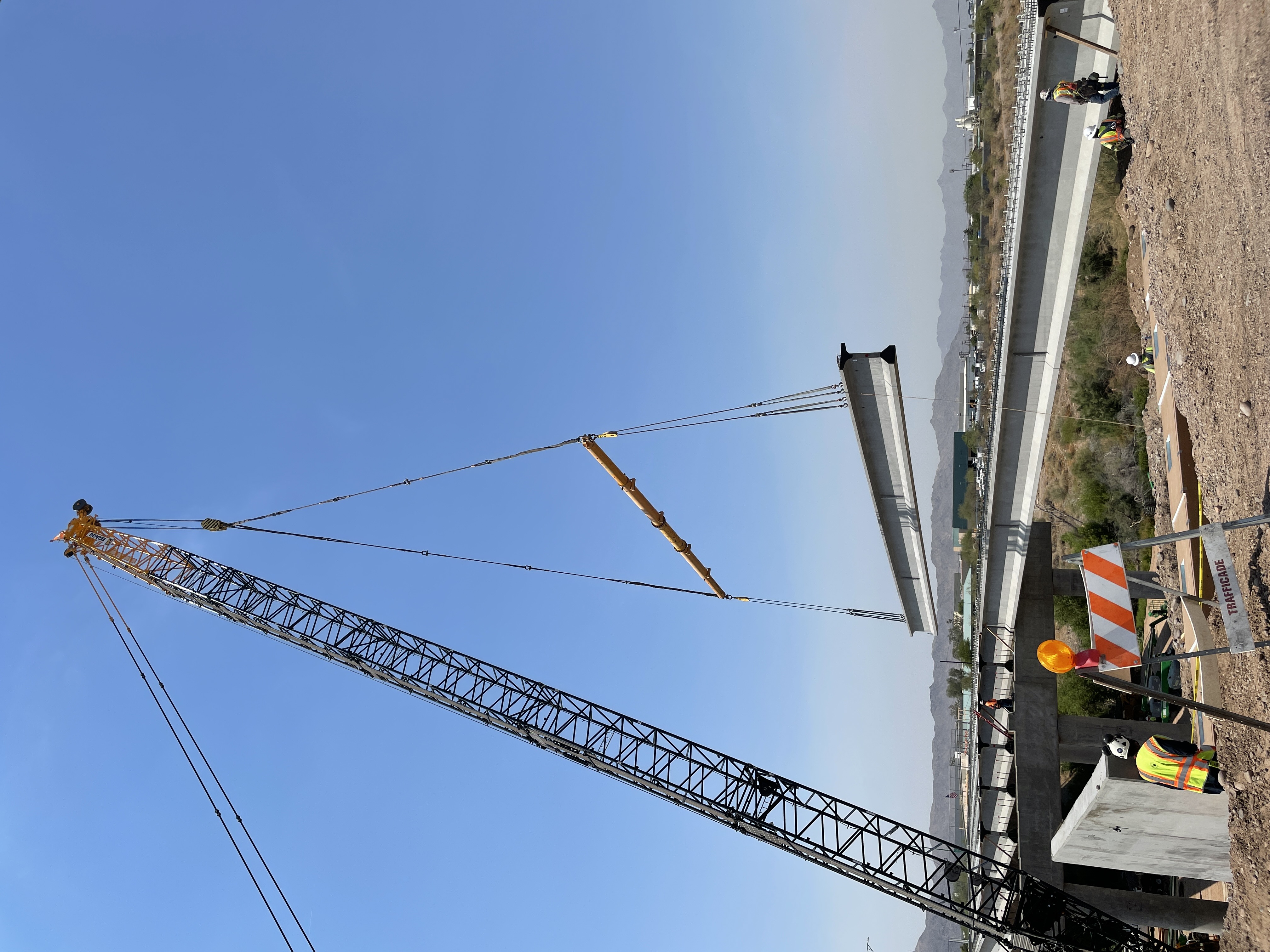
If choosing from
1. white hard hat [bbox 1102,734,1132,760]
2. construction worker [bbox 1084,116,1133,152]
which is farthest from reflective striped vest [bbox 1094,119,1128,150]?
white hard hat [bbox 1102,734,1132,760]

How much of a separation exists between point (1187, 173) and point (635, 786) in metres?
19.7

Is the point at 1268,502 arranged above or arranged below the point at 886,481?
below

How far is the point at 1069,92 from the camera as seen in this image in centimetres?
1622

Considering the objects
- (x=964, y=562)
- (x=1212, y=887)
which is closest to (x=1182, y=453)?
(x=1212, y=887)

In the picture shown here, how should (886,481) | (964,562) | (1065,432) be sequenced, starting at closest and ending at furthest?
(886,481) < (1065,432) < (964,562)

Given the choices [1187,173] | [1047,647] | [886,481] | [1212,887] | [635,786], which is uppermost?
[1187,173]

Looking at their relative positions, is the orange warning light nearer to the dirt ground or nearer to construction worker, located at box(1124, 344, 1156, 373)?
the dirt ground

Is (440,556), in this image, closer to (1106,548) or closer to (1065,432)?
(1106,548)

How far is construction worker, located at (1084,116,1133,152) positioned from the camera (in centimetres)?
1625

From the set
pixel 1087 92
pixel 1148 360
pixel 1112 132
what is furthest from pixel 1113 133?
pixel 1148 360

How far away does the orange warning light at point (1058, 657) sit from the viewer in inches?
457

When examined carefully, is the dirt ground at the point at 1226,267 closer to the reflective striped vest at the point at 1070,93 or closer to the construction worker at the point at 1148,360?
the reflective striped vest at the point at 1070,93

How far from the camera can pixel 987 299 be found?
63.1 m

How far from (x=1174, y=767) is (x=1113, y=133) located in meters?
12.3
